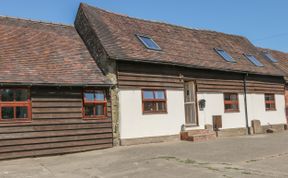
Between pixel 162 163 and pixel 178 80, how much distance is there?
7.22 meters

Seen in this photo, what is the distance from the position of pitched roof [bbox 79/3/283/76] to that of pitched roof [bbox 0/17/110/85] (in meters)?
1.28

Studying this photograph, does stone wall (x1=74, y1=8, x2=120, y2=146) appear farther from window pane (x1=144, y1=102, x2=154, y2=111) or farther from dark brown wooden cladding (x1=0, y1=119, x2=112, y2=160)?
window pane (x1=144, y1=102, x2=154, y2=111)

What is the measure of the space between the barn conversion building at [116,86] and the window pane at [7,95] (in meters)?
0.03

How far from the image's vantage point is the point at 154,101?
52.9ft

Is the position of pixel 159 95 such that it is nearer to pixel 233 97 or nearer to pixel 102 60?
pixel 102 60

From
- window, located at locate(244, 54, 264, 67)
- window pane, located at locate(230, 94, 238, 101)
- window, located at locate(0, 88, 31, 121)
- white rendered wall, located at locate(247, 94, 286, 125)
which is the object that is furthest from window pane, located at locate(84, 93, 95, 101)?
window, located at locate(244, 54, 264, 67)

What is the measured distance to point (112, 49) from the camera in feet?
50.1

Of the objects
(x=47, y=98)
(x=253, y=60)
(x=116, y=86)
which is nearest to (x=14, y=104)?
(x=47, y=98)

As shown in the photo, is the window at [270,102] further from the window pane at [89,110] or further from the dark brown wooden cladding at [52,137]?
the window pane at [89,110]

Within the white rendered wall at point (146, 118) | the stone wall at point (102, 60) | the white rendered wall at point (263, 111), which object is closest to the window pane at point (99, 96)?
the stone wall at point (102, 60)

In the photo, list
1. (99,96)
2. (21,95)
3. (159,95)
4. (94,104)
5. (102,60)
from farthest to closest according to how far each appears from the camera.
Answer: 1. (159,95)
2. (102,60)
3. (99,96)
4. (94,104)
5. (21,95)

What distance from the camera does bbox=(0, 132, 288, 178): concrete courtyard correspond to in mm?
9203

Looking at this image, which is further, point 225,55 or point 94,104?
point 225,55

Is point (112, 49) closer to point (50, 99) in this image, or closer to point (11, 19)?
point (50, 99)
